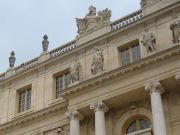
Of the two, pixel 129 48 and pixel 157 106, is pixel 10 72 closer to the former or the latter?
pixel 129 48

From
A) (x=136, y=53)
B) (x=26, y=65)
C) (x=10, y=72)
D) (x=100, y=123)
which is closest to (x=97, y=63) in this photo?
(x=136, y=53)

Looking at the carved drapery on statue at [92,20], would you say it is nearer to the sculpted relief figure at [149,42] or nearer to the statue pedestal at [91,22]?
the statue pedestal at [91,22]

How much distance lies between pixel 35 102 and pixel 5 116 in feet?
9.65

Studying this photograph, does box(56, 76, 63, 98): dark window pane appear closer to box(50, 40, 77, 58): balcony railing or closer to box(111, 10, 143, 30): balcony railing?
box(50, 40, 77, 58): balcony railing

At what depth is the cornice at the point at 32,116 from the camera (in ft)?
90.4

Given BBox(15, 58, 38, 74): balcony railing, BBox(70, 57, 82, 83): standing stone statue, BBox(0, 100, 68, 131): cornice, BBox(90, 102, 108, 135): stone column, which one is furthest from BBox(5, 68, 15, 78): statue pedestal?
BBox(90, 102, 108, 135): stone column

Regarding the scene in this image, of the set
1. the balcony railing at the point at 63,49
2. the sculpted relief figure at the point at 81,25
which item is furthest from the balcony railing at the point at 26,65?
the sculpted relief figure at the point at 81,25

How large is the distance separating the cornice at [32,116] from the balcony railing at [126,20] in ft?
19.5

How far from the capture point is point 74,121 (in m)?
25.5

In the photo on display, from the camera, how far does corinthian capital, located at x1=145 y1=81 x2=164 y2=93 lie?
23.1m

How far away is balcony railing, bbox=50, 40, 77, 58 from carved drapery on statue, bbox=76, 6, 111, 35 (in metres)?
1.03

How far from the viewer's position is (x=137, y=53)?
86.9 ft

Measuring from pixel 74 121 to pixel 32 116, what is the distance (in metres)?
4.42

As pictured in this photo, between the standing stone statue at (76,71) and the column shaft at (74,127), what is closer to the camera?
the column shaft at (74,127)
